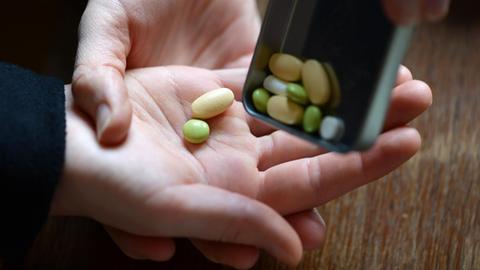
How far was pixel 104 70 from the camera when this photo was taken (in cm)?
70

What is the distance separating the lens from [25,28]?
1.07m

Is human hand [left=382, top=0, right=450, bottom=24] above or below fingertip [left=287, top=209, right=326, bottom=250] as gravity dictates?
above

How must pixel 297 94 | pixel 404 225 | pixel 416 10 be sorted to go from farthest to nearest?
1. pixel 404 225
2. pixel 297 94
3. pixel 416 10

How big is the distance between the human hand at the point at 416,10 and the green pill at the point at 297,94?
0.47ft

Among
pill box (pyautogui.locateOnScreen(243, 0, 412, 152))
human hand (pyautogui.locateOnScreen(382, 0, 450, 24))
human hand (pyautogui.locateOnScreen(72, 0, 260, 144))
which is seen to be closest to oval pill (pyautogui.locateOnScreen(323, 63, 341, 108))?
pill box (pyautogui.locateOnScreen(243, 0, 412, 152))

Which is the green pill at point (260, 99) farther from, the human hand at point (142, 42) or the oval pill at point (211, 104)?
the human hand at point (142, 42)

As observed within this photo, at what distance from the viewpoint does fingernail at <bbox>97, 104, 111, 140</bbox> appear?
648 mm

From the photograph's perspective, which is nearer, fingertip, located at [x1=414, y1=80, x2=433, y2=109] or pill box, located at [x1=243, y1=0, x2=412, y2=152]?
pill box, located at [x1=243, y1=0, x2=412, y2=152]

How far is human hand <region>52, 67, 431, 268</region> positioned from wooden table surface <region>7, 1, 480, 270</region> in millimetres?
82

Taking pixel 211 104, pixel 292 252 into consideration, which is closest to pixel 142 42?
pixel 211 104

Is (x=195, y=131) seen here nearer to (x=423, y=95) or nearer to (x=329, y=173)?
(x=329, y=173)

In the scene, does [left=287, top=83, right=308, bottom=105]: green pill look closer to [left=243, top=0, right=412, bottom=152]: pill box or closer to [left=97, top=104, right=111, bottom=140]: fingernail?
[left=243, top=0, right=412, bottom=152]: pill box

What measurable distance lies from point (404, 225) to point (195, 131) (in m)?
0.30

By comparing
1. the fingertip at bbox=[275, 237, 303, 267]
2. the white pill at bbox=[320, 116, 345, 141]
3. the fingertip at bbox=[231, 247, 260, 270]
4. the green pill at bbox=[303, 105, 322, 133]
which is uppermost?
the white pill at bbox=[320, 116, 345, 141]
